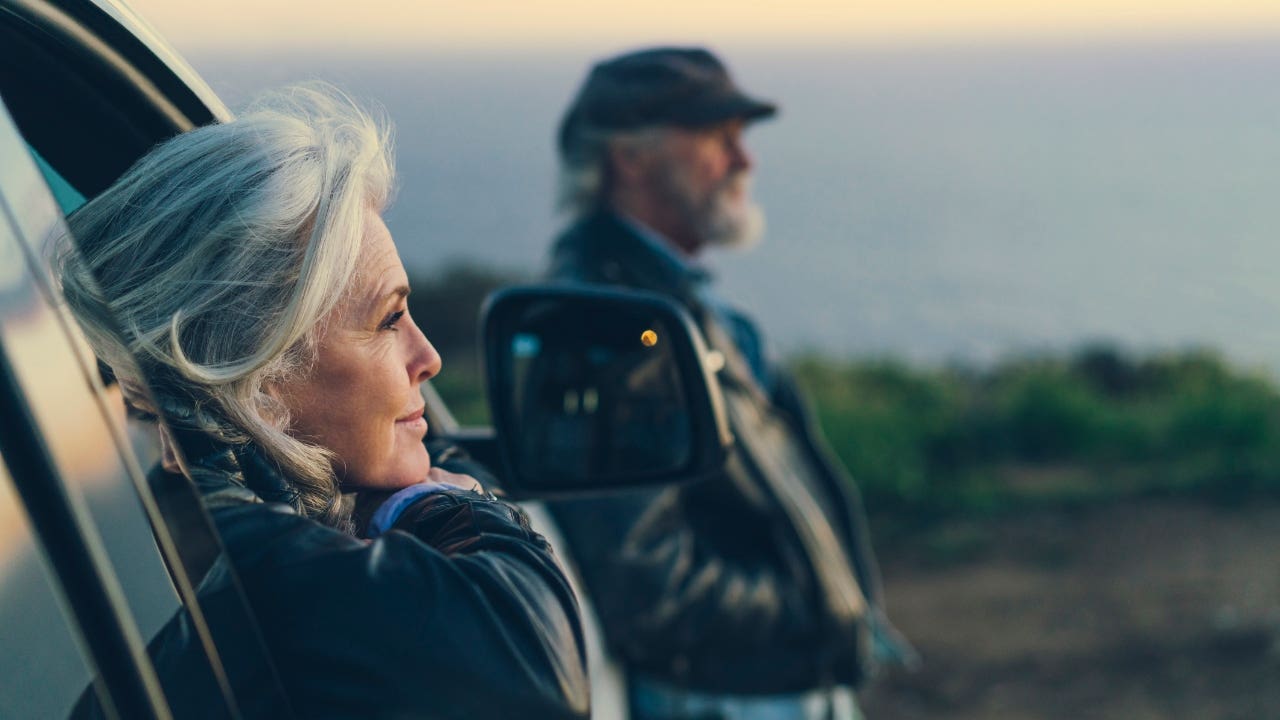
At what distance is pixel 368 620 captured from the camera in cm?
76

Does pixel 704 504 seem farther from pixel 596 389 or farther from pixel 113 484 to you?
pixel 113 484

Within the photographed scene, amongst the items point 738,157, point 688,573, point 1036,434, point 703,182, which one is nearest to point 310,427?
point 688,573

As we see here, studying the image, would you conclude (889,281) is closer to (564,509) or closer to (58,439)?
(564,509)

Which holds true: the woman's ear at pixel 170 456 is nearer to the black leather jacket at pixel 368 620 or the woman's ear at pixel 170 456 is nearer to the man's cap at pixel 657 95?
the black leather jacket at pixel 368 620

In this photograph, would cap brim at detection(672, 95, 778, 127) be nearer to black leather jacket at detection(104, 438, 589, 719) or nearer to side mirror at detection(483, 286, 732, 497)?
side mirror at detection(483, 286, 732, 497)

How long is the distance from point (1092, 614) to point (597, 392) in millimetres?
4737

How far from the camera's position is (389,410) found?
32.7 inches

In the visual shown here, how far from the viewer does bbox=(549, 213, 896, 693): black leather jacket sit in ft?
8.91

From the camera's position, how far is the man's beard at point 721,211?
3.27 m

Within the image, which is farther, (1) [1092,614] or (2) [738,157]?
(1) [1092,614]

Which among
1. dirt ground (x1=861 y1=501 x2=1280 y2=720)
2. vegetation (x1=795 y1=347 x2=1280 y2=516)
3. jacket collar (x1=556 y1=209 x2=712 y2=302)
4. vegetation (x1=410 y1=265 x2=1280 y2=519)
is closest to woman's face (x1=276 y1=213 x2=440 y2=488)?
jacket collar (x1=556 y1=209 x2=712 y2=302)

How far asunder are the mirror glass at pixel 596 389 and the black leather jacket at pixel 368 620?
0.54 metres

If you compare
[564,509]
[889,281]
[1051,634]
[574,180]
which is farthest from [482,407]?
[889,281]

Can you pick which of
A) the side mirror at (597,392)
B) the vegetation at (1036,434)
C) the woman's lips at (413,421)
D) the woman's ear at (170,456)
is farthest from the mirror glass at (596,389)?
the vegetation at (1036,434)
